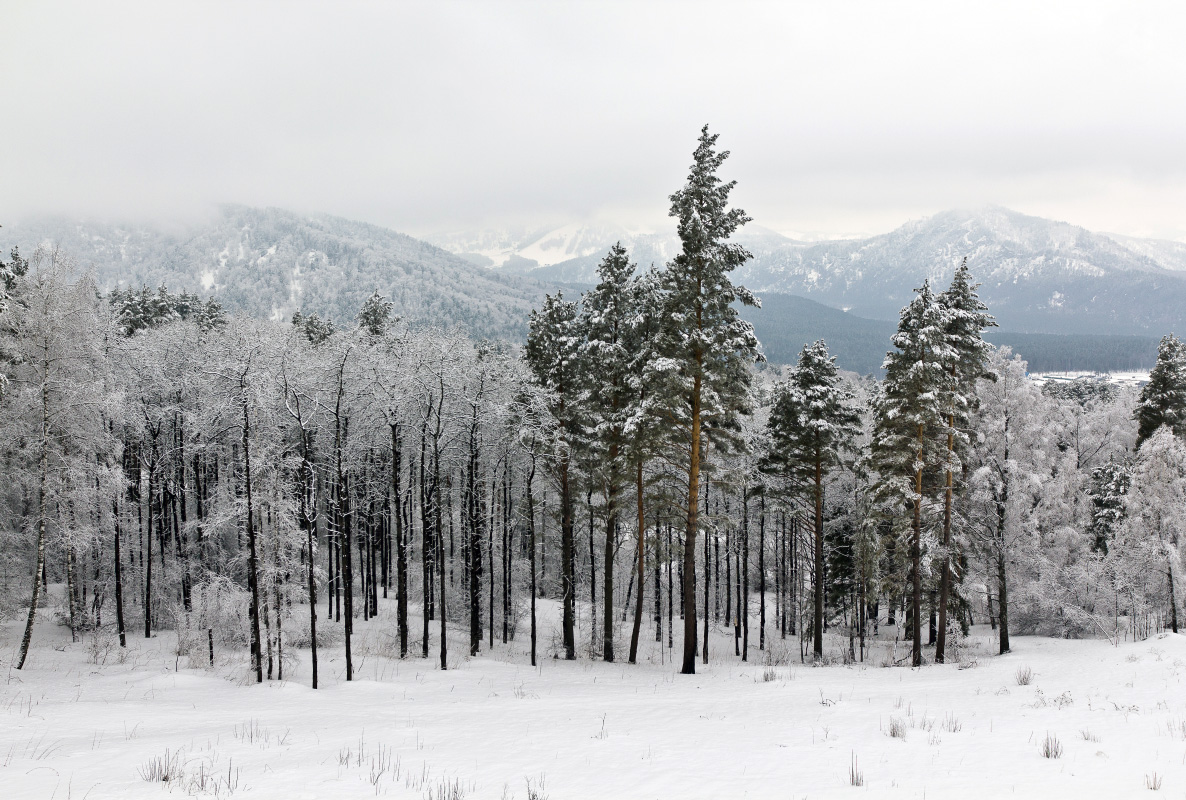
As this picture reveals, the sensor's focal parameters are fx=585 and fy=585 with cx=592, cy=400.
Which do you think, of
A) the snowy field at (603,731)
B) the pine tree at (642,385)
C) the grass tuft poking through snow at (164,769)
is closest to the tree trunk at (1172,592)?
the snowy field at (603,731)

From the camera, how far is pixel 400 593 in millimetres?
23609

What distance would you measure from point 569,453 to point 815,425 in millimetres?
10457

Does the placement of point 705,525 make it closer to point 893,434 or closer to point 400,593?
point 893,434

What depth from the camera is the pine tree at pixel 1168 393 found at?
93.5 feet

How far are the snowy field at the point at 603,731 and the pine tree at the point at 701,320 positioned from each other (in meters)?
6.79

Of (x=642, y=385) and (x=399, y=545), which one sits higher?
(x=642, y=385)

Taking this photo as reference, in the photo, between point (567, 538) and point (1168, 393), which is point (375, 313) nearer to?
point (567, 538)

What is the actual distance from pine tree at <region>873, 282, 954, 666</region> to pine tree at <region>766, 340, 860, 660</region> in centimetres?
194

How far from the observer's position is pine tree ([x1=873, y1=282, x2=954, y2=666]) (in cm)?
2105

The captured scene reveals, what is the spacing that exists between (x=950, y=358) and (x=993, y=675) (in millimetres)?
10661

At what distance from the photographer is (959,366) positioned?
867 inches

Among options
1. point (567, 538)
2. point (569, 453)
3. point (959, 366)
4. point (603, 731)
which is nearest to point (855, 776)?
point (603, 731)

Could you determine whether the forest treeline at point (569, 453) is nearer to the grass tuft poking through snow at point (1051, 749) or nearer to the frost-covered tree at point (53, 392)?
the frost-covered tree at point (53, 392)

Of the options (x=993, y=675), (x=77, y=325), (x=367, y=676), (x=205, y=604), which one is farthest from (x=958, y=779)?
(x=77, y=325)
